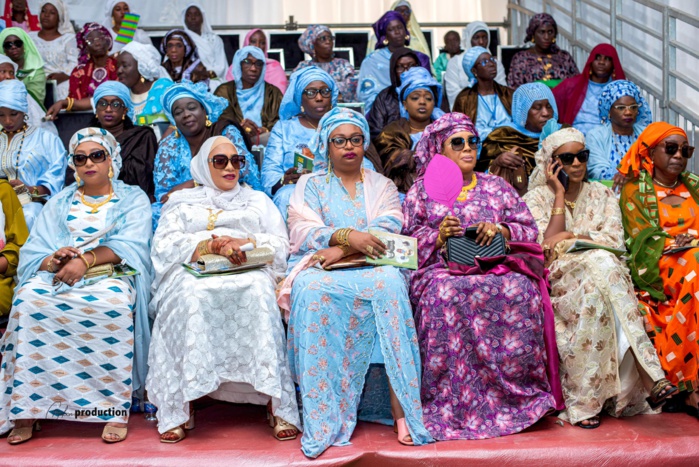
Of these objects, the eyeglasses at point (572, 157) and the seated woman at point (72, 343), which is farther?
the eyeglasses at point (572, 157)

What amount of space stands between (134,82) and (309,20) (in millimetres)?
4486

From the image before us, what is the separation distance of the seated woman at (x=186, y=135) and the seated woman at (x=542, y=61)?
3442mm

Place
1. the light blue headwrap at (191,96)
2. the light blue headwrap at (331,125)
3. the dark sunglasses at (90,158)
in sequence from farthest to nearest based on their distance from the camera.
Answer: the light blue headwrap at (191,96) < the light blue headwrap at (331,125) < the dark sunglasses at (90,158)

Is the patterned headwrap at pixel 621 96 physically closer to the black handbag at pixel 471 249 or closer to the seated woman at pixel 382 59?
the seated woman at pixel 382 59

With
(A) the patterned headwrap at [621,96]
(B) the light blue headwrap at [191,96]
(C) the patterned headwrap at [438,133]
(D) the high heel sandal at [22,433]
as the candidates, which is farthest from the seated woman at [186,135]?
(A) the patterned headwrap at [621,96]

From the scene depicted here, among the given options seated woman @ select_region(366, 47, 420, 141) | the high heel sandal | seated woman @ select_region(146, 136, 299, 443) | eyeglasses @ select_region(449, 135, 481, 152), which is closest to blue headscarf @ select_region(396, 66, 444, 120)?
seated woman @ select_region(366, 47, 420, 141)

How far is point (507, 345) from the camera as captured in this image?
4.44 meters

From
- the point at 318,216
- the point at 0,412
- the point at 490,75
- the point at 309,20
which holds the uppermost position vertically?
the point at 309,20

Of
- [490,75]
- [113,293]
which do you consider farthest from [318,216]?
[490,75]

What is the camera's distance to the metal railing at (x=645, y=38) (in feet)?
23.3

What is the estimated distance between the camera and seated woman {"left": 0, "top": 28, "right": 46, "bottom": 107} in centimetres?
791

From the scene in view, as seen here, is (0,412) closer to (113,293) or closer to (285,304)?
(113,293)

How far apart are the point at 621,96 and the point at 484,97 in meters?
1.38

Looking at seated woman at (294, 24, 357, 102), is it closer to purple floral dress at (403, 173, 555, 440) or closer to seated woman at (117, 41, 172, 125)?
seated woman at (117, 41, 172, 125)
